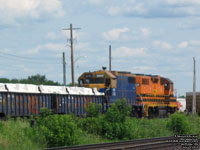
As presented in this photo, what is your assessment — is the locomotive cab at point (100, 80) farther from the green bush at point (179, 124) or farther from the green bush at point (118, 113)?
the green bush at point (118, 113)

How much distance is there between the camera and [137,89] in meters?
36.4

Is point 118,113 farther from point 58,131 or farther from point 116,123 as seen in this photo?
point 58,131

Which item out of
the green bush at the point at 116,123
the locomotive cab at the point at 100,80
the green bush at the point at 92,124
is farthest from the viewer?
the locomotive cab at the point at 100,80

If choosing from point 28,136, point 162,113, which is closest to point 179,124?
point 28,136

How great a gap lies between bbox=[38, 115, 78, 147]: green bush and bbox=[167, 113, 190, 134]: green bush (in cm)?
926

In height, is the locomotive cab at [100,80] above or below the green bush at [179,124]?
above

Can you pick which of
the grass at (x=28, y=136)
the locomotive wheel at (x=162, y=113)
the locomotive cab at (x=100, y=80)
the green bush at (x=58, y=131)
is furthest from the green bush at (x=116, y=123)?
the locomotive wheel at (x=162, y=113)

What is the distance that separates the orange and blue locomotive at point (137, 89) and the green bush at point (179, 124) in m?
7.37

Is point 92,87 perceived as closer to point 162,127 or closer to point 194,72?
point 162,127

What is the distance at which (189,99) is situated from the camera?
5006 centimetres

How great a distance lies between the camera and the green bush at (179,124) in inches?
1032

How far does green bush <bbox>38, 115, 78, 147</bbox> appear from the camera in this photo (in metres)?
18.6

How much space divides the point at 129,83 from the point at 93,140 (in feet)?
49.1

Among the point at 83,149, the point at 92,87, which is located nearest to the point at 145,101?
the point at 92,87
